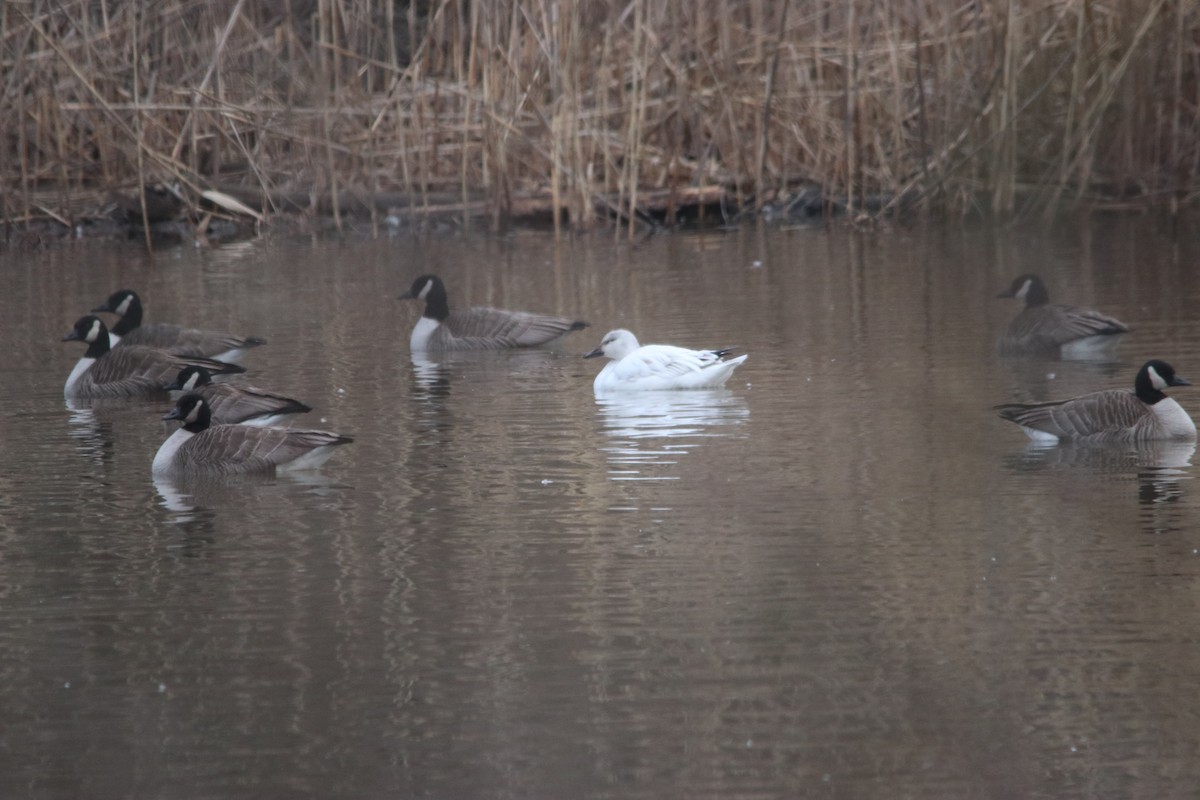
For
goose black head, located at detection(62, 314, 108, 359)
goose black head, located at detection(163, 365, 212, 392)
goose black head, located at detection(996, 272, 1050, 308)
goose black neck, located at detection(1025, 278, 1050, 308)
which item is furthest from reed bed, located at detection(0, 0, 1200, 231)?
goose black head, located at detection(163, 365, 212, 392)

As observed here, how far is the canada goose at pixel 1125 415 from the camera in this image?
806 cm

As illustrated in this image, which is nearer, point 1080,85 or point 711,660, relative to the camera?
point 711,660

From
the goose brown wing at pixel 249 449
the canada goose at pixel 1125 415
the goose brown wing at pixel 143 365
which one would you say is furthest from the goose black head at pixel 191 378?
the canada goose at pixel 1125 415

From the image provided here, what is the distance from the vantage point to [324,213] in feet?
71.9

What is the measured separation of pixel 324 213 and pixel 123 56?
2980 mm

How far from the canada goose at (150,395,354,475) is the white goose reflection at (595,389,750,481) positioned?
51.5 inches

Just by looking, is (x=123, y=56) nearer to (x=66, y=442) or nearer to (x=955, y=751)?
(x=66, y=442)

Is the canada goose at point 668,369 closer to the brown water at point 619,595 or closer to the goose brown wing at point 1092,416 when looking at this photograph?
the brown water at point 619,595

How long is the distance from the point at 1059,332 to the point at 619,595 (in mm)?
5963

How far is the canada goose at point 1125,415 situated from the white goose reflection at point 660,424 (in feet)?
5.07

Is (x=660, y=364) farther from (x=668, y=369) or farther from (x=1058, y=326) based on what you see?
(x=1058, y=326)

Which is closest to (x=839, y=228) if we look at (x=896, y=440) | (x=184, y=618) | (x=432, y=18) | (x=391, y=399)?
(x=432, y=18)

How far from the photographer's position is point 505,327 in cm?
1288

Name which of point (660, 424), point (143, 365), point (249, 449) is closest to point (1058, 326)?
point (660, 424)
